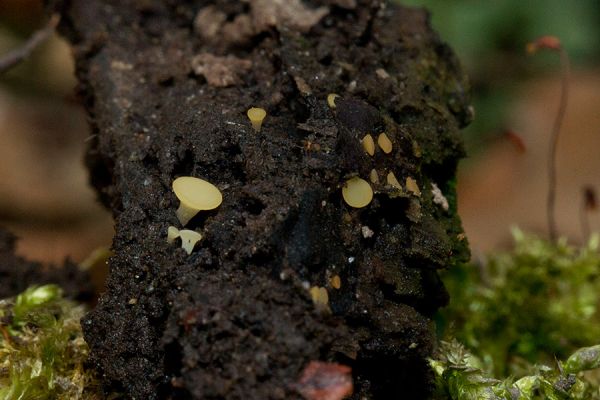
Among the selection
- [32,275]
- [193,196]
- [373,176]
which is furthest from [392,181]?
[32,275]

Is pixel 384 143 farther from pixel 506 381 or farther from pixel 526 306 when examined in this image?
pixel 526 306

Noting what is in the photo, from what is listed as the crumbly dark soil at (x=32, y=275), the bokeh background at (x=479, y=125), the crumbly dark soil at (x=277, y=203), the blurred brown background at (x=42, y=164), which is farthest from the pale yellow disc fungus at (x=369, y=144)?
the blurred brown background at (x=42, y=164)

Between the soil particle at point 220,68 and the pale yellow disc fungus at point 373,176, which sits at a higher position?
the soil particle at point 220,68

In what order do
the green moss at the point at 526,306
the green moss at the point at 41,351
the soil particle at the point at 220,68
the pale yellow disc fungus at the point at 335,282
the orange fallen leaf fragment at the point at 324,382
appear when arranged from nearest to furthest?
the orange fallen leaf fragment at the point at 324,382
the pale yellow disc fungus at the point at 335,282
the green moss at the point at 41,351
the soil particle at the point at 220,68
the green moss at the point at 526,306

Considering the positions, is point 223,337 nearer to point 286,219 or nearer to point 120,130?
point 286,219

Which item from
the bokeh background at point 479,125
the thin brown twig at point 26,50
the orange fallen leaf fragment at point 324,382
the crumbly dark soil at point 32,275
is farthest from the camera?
the bokeh background at point 479,125

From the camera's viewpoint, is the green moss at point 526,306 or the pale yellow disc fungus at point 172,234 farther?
the green moss at point 526,306

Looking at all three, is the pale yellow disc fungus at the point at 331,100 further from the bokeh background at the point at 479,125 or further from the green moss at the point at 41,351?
the bokeh background at the point at 479,125

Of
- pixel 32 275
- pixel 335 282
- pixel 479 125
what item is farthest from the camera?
pixel 479 125
